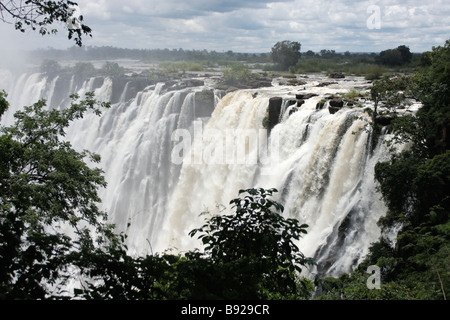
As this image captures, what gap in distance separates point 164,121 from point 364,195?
52.4 feet

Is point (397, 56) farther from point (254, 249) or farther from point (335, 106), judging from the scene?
point (254, 249)

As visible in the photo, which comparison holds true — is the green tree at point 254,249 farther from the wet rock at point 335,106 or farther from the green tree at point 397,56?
the green tree at point 397,56

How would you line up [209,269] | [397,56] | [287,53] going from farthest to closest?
[287,53]
[397,56]
[209,269]

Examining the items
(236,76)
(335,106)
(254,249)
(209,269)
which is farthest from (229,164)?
(209,269)

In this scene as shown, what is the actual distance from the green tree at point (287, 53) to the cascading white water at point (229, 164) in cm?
1977

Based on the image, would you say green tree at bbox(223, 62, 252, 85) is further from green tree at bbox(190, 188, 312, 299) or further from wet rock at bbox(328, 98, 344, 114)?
green tree at bbox(190, 188, 312, 299)

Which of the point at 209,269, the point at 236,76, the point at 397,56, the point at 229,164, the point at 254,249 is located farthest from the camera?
the point at 397,56

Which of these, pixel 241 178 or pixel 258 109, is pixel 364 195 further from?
pixel 258 109

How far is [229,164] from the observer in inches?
764

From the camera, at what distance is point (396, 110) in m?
15.3

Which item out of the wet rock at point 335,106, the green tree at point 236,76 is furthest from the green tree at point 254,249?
the green tree at point 236,76

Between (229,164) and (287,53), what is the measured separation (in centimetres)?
3042

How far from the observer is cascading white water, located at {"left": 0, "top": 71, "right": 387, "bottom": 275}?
12273 millimetres
